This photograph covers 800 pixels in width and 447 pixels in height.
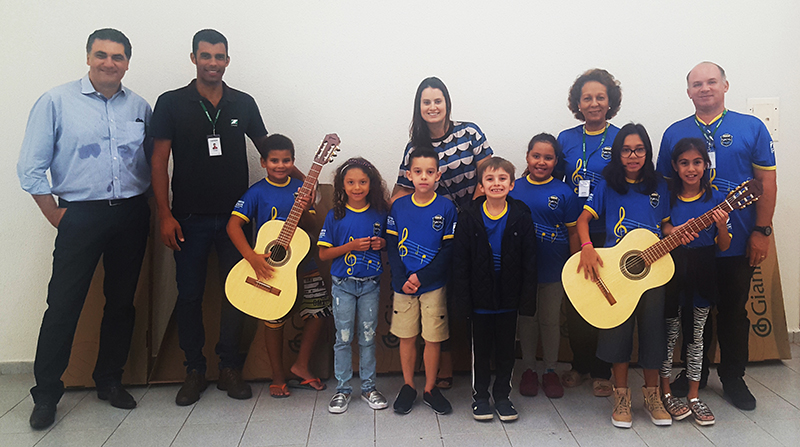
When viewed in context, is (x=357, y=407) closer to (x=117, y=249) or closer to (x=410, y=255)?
(x=410, y=255)

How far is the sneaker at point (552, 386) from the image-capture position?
2424mm

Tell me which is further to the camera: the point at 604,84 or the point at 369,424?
the point at 604,84

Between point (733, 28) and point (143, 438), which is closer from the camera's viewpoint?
point (143, 438)

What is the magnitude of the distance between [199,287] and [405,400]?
1192 mm

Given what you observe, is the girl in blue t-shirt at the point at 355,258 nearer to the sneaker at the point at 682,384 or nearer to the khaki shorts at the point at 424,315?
the khaki shorts at the point at 424,315

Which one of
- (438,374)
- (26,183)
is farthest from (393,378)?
(26,183)

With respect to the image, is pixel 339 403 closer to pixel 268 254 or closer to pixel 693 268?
pixel 268 254

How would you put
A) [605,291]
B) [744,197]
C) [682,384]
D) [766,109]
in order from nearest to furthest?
[744,197]
[605,291]
[682,384]
[766,109]

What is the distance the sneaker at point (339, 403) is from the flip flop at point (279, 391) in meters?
0.27

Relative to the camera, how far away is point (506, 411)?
2211 millimetres

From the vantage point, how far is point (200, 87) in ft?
8.08

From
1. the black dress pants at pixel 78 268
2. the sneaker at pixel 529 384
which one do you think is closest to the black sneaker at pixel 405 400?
the sneaker at pixel 529 384

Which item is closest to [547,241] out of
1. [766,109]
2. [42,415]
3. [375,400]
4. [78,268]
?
[375,400]

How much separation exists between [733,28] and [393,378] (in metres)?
2.97
